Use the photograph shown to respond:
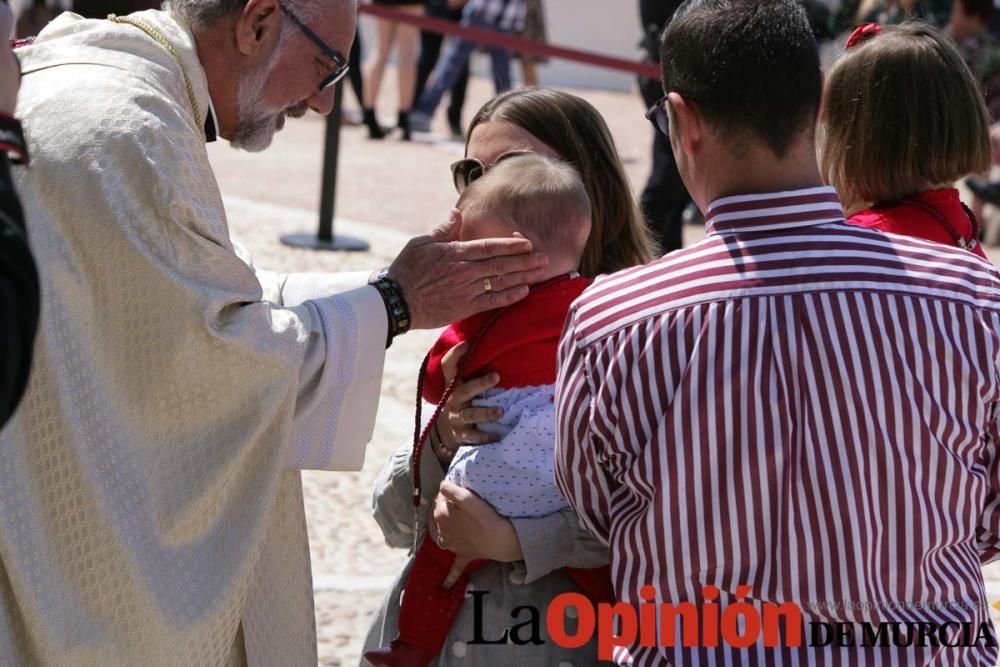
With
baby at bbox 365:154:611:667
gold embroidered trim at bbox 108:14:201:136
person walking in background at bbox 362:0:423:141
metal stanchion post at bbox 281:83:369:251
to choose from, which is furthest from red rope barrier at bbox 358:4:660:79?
baby at bbox 365:154:611:667

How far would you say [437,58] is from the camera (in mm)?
12727

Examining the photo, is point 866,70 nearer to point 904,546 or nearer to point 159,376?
point 904,546

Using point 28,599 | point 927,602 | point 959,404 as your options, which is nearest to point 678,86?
point 959,404

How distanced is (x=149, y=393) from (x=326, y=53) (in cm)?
83

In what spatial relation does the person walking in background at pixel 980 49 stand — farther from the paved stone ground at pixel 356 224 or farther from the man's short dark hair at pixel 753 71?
the man's short dark hair at pixel 753 71

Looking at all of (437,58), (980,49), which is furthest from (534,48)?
(437,58)

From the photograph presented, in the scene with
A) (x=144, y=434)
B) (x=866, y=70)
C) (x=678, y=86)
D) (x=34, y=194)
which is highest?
(x=678, y=86)

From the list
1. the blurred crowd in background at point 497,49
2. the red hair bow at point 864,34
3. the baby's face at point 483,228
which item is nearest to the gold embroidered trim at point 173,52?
the baby's face at point 483,228

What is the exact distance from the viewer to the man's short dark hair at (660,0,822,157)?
6.15 feet

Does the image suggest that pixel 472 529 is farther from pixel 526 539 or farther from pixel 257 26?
pixel 257 26

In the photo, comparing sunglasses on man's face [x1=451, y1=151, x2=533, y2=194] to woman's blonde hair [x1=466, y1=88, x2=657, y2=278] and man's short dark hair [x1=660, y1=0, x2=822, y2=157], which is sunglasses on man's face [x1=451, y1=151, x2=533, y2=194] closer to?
woman's blonde hair [x1=466, y1=88, x2=657, y2=278]

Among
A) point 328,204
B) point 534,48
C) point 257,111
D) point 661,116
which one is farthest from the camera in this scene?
point 328,204

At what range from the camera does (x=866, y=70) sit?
2.61m

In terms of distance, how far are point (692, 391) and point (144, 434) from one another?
1.03 meters
